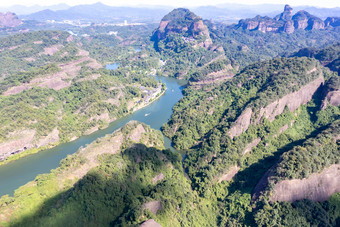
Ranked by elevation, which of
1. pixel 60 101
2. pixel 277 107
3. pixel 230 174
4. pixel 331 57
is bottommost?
pixel 230 174

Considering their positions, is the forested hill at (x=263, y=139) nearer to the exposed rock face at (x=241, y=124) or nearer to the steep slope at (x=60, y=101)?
the exposed rock face at (x=241, y=124)

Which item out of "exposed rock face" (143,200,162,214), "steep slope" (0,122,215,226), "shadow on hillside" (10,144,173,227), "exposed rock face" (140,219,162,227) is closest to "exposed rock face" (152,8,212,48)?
"steep slope" (0,122,215,226)

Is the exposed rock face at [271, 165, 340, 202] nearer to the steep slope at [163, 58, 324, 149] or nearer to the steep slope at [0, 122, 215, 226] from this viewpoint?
the steep slope at [0, 122, 215, 226]

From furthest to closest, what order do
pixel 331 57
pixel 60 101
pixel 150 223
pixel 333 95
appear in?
1. pixel 331 57
2. pixel 60 101
3. pixel 333 95
4. pixel 150 223

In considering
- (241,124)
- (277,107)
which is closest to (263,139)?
(241,124)

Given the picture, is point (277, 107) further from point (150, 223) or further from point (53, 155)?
point (53, 155)

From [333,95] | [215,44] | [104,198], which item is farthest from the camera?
[215,44]

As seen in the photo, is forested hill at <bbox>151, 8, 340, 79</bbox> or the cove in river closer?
the cove in river
